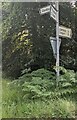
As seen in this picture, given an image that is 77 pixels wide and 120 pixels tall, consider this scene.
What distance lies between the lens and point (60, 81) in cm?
630

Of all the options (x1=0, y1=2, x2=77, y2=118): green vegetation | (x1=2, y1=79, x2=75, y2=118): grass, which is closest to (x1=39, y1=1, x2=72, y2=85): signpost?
(x1=0, y1=2, x2=77, y2=118): green vegetation

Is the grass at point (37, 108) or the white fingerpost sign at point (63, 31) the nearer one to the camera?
the grass at point (37, 108)

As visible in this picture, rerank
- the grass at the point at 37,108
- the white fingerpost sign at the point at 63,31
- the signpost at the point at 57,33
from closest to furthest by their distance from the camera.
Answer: the grass at the point at 37,108
the signpost at the point at 57,33
the white fingerpost sign at the point at 63,31

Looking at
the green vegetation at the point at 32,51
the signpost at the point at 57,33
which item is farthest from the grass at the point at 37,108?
the signpost at the point at 57,33

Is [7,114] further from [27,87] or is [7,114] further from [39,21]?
[39,21]

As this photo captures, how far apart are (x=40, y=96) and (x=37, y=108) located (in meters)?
0.43

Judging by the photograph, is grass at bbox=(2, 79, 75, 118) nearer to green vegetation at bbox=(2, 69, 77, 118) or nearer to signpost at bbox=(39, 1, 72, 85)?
green vegetation at bbox=(2, 69, 77, 118)

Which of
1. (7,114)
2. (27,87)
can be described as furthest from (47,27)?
(7,114)

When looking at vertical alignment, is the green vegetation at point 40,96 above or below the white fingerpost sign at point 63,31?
below

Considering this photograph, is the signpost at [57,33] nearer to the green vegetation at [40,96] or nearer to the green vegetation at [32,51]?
the green vegetation at [40,96]

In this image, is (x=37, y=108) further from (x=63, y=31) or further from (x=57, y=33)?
(x=63, y=31)

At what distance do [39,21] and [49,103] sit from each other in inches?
94.9

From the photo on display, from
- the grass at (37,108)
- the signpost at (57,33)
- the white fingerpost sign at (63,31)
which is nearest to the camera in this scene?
the grass at (37,108)

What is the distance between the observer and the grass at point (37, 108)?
5.42m
